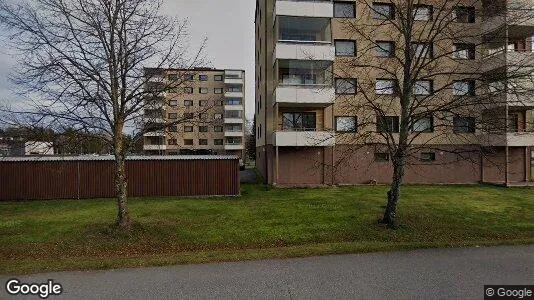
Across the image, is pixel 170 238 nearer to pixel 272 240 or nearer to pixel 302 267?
pixel 272 240

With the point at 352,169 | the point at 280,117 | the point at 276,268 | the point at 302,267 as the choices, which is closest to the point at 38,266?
the point at 276,268

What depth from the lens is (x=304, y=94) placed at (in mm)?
19766

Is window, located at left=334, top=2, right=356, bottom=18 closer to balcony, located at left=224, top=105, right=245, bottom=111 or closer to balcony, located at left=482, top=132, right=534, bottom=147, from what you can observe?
balcony, located at left=482, top=132, right=534, bottom=147

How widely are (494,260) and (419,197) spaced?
925 centimetres

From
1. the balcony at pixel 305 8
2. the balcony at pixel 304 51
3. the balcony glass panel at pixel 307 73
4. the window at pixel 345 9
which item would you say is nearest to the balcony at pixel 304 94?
Answer: the balcony glass panel at pixel 307 73

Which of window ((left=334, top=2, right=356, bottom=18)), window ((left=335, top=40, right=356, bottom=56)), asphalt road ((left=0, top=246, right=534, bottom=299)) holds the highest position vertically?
window ((left=334, top=2, right=356, bottom=18))

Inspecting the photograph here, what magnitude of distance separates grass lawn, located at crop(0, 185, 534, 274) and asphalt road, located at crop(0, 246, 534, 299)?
23.7 inches

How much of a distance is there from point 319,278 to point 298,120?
16.5 meters

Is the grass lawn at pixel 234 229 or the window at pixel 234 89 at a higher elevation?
the window at pixel 234 89

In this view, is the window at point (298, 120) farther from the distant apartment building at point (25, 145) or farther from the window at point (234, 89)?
the window at point (234, 89)

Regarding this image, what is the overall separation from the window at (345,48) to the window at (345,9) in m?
1.86

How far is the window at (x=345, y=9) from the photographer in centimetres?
2208

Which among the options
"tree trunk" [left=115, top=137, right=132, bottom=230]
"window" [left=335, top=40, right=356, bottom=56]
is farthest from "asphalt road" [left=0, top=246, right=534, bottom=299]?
"window" [left=335, top=40, right=356, bottom=56]

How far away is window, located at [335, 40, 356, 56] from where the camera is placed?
859 inches
